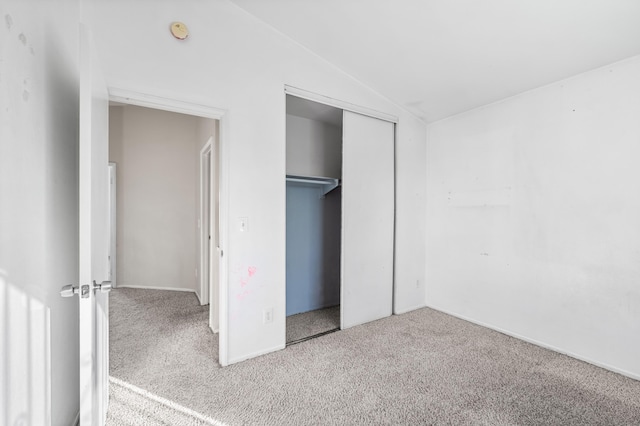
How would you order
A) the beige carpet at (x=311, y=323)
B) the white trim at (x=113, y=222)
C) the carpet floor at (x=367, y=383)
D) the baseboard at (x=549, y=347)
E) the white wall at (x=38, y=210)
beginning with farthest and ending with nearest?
the white trim at (x=113, y=222), the beige carpet at (x=311, y=323), the baseboard at (x=549, y=347), the carpet floor at (x=367, y=383), the white wall at (x=38, y=210)

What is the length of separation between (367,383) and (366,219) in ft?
5.00

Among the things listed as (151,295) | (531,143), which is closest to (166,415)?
(151,295)

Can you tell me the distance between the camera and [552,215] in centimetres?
244

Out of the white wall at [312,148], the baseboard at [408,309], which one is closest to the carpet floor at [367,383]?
the baseboard at [408,309]

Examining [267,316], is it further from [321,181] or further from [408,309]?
[408,309]

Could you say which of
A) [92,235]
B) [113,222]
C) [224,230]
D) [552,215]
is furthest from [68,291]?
[113,222]

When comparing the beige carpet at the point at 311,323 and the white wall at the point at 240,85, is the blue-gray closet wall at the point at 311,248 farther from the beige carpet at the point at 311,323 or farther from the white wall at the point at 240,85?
the white wall at the point at 240,85

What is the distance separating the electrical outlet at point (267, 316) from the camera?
2.35 metres

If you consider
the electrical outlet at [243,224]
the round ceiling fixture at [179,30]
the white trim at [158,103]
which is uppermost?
the round ceiling fixture at [179,30]

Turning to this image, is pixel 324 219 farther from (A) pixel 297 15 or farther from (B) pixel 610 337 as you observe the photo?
(B) pixel 610 337

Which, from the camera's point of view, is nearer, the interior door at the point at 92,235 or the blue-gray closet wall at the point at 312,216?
the interior door at the point at 92,235

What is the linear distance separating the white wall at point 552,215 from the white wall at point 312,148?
4.10 ft

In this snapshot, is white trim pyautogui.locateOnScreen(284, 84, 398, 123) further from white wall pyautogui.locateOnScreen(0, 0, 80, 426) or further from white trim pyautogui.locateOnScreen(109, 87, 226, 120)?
white wall pyautogui.locateOnScreen(0, 0, 80, 426)

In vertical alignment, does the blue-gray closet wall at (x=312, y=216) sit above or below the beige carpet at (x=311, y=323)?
above
